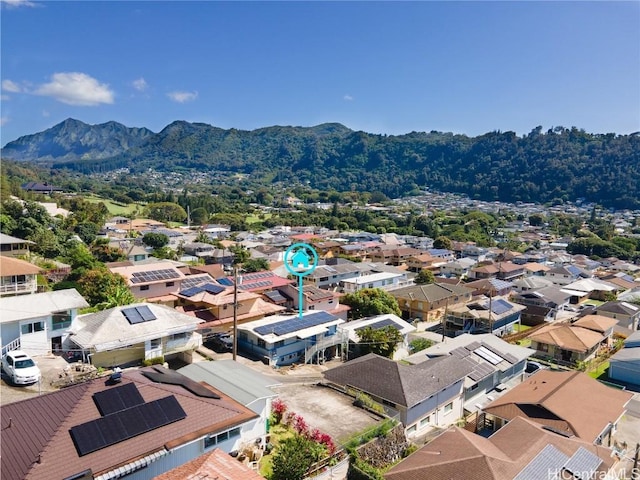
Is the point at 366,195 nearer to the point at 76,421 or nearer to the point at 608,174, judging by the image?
the point at 608,174

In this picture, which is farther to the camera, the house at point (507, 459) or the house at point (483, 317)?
the house at point (483, 317)

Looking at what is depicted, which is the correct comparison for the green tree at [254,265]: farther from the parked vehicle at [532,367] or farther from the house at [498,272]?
the house at [498,272]

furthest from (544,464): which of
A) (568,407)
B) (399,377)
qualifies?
(568,407)

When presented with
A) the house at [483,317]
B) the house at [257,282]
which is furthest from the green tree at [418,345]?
the house at [257,282]

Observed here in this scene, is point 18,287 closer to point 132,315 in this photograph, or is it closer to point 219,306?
point 132,315

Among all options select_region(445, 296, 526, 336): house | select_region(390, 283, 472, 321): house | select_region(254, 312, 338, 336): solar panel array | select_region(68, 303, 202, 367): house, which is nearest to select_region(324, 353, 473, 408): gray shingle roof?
select_region(254, 312, 338, 336): solar panel array

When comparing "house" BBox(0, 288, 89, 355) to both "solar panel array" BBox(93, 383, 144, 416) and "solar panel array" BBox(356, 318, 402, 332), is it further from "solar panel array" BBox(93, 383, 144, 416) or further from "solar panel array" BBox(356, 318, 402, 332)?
"solar panel array" BBox(356, 318, 402, 332)

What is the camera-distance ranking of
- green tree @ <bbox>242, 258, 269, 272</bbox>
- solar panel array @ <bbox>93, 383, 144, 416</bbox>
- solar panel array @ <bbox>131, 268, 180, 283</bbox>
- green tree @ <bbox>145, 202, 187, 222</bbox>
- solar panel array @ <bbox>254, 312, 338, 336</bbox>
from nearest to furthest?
solar panel array @ <bbox>93, 383, 144, 416</bbox>, solar panel array @ <bbox>254, 312, 338, 336</bbox>, solar panel array @ <bbox>131, 268, 180, 283</bbox>, green tree @ <bbox>242, 258, 269, 272</bbox>, green tree @ <bbox>145, 202, 187, 222</bbox>
